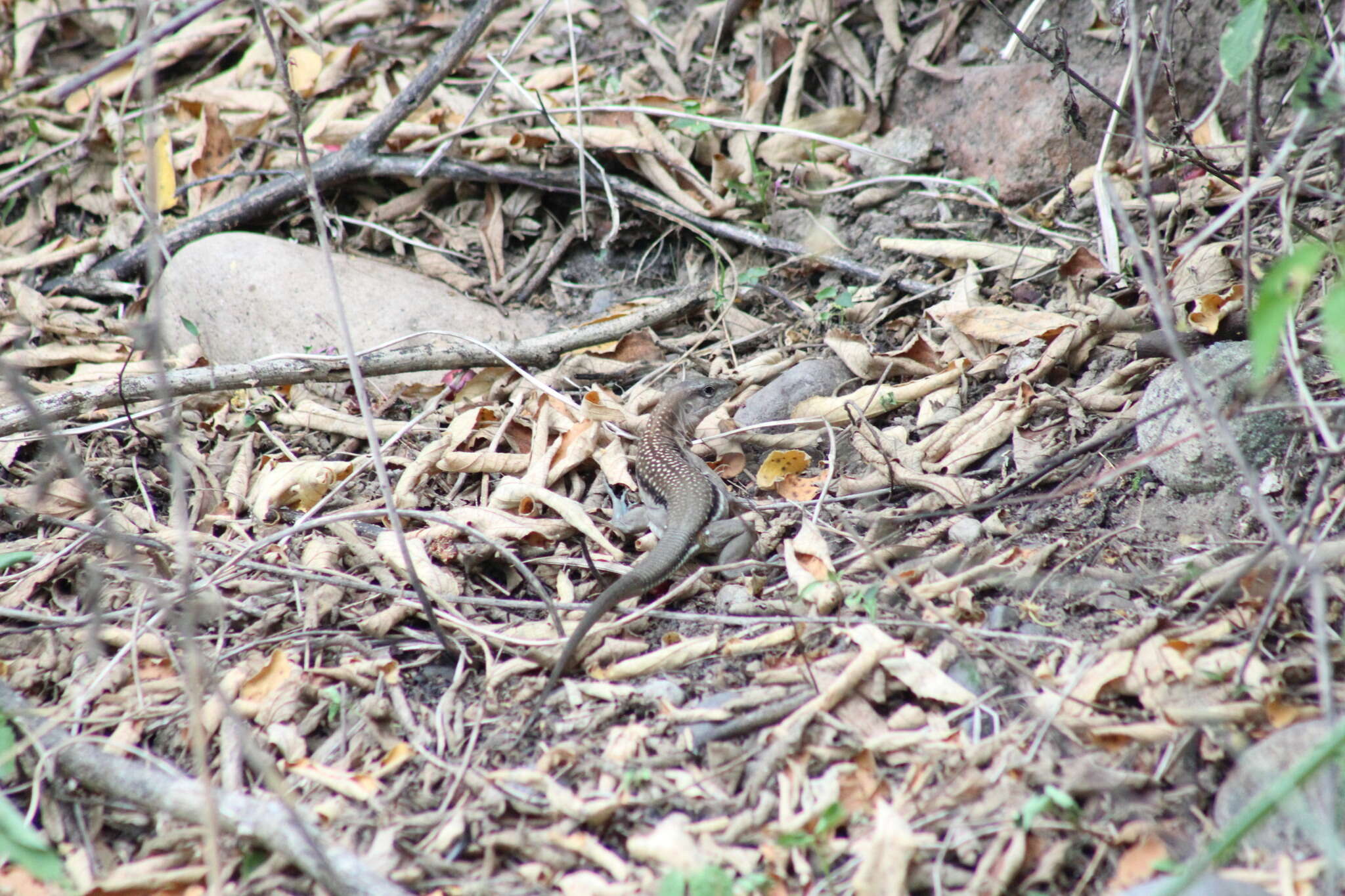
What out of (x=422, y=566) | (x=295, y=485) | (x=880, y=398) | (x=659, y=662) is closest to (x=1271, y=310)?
(x=659, y=662)

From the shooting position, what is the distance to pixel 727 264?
5.82 metres

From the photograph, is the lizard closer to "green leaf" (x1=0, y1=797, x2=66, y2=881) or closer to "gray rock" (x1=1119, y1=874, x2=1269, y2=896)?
"green leaf" (x1=0, y1=797, x2=66, y2=881)

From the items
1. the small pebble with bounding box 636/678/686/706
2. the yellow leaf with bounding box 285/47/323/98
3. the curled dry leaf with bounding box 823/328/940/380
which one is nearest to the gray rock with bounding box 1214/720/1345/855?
the small pebble with bounding box 636/678/686/706

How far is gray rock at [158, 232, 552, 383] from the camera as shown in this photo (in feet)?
17.7

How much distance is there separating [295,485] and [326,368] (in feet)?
2.20

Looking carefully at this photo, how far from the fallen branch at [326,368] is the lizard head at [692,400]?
2.07 feet

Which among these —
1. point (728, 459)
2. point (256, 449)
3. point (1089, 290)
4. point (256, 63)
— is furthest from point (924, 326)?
point (256, 63)

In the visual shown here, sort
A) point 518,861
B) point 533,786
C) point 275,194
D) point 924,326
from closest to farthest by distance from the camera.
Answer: point 518,861 → point 533,786 → point 924,326 → point 275,194

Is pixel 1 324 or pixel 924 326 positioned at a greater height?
pixel 924 326

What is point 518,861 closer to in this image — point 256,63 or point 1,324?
point 1,324

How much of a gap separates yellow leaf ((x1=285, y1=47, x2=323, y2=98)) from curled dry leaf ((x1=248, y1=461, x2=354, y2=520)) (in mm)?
3544

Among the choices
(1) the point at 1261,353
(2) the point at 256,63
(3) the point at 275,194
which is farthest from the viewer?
(2) the point at 256,63

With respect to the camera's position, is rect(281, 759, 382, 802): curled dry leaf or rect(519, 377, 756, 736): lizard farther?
rect(519, 377, 756, 736): lizard

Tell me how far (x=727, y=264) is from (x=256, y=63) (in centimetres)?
402
